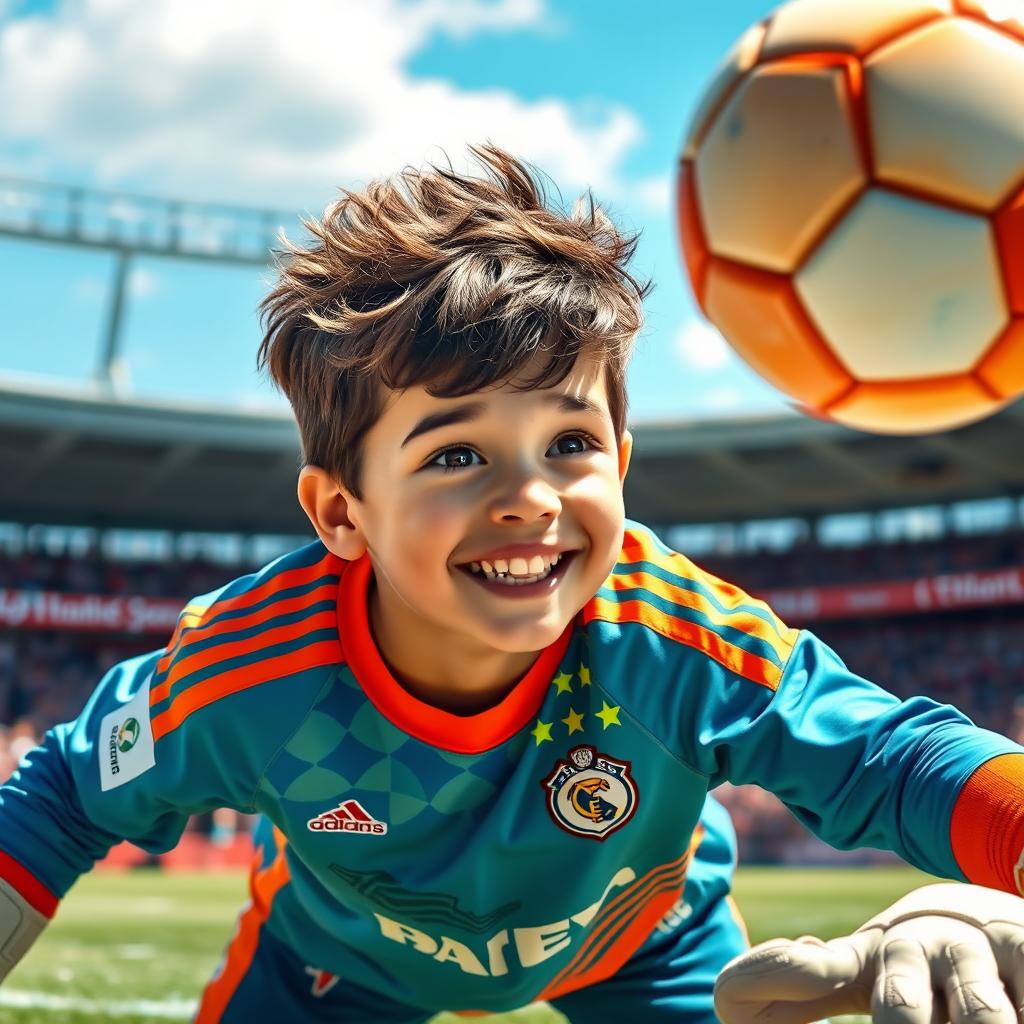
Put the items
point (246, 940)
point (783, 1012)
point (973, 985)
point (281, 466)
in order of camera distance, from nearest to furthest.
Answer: point (973, 985), point (783, 1012), point (246, 940), point (281, 466)

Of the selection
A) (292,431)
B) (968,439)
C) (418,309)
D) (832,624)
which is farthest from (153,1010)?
(832,624)

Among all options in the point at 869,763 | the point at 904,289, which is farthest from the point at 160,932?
the point at 869,763

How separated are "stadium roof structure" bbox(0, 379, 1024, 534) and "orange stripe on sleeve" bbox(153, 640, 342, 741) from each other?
16587mm

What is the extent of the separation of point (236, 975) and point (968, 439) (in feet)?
62.0

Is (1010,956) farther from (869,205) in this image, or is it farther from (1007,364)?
(1007,364)

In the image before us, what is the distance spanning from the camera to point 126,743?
227 centimetres

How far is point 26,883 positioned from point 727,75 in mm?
3002

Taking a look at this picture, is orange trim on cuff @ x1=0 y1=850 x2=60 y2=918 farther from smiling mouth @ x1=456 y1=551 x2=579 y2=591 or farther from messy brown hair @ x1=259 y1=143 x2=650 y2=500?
smiling mouth @ x1=456 y1=551 x2=579 y2=591

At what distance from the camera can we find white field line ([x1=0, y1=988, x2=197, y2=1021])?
11.9 ft

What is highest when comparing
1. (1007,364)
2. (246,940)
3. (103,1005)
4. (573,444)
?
(1007,364)

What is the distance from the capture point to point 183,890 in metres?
11.6

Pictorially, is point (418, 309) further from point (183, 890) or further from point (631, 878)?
point (183, 890)

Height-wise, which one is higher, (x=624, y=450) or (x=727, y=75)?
(x=727, y=75)

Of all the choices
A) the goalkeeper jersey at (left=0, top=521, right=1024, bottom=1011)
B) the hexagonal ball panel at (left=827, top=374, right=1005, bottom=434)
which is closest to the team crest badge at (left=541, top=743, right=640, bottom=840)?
the goalkeeper jersey at (left=0, top=521, right=1024, bottom=1011)
